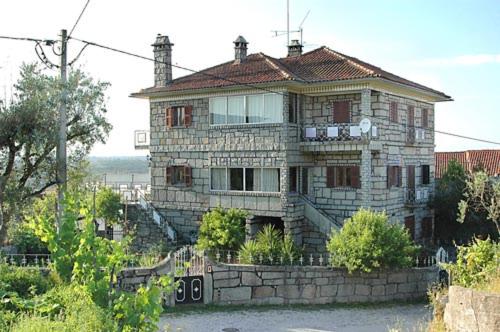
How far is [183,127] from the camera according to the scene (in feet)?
87.4

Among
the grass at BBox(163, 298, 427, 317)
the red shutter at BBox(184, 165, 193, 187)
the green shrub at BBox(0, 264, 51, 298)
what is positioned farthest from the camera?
the red shutter at BBox(184, 165, 193, 187)

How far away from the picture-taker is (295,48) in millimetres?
28109

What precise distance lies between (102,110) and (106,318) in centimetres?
1043

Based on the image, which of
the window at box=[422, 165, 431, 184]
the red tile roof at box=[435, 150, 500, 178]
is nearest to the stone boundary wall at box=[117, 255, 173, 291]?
the window at box=[422, 165, 431, 184]

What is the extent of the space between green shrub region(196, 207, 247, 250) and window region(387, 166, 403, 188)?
639cm

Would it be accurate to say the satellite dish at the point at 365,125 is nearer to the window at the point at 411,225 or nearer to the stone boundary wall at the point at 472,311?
the window at the point at 411,225

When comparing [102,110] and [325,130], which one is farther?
[325,130]

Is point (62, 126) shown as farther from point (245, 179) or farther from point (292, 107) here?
point (292, 107)

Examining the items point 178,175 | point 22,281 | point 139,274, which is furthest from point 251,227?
point 22,281

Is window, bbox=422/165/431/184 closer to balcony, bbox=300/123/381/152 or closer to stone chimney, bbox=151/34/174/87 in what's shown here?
balcony, bbox=300/123/381/152

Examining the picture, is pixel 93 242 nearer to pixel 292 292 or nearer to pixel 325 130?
pixel 292 292

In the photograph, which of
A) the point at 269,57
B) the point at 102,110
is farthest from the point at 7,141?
the point at 269,57

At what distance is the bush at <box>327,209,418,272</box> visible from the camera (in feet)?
58.3

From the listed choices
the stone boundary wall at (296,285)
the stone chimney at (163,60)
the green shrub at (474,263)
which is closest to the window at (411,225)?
the stone boundary wall at (296,285)
